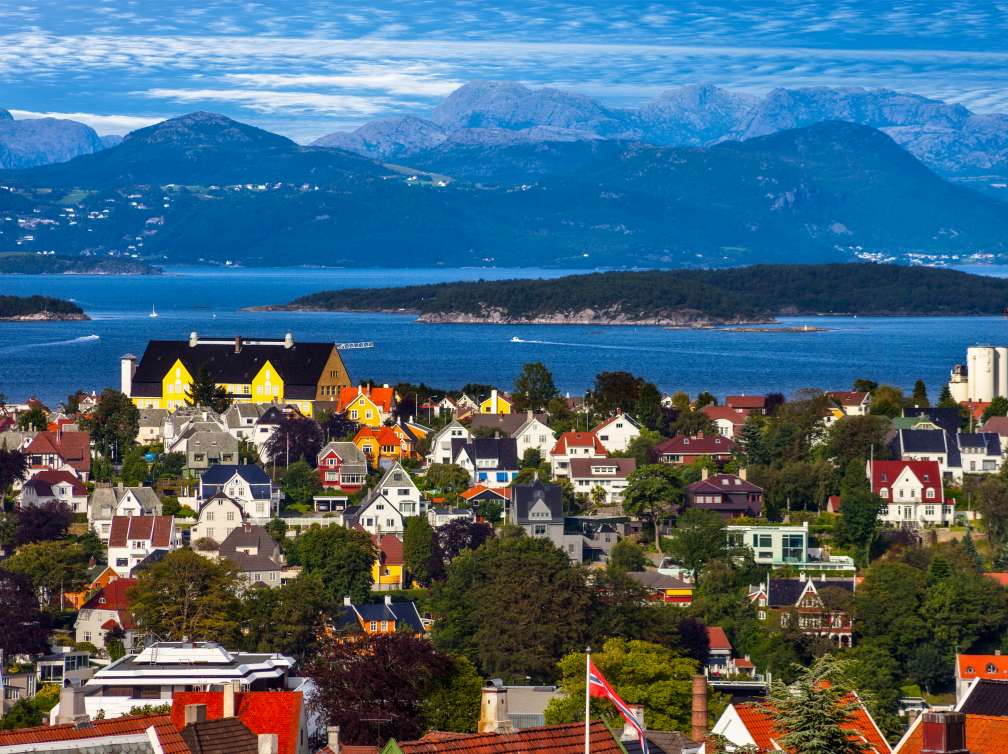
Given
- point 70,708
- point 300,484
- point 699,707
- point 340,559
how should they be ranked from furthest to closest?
1. point 300,484
2. point 340,559
3. point 70,708
4. point 699,707

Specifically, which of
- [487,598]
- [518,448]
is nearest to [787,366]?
[518,448]

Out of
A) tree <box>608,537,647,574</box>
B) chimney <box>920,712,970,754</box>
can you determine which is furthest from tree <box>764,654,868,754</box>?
tree <box>608,537,647,574</box>

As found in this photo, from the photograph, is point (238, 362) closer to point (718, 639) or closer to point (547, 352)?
point (718, 639)

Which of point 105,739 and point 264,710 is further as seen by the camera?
point 264,710

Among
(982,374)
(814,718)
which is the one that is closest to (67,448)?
(982,374)

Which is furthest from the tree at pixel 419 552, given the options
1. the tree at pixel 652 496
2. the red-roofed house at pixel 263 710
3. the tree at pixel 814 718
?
the tree at pixel 814 718

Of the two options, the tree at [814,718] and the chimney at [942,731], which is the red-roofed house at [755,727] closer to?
the chimney at [942,731]

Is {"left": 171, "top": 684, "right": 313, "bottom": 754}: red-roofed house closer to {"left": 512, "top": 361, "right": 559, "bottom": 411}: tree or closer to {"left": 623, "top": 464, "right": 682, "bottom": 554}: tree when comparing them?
{"left": 623, "top": 464, "right": 682, "bottom": 554}: tree
